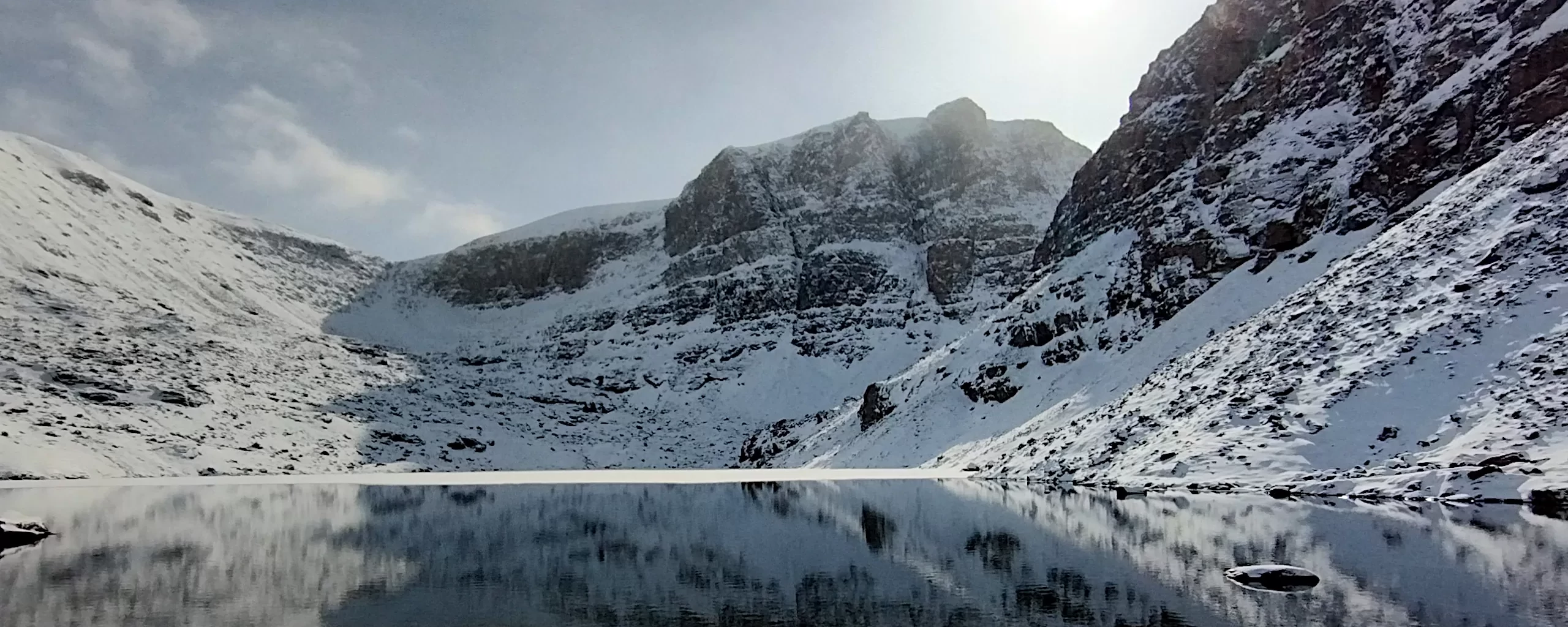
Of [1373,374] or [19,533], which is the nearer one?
[19,533]

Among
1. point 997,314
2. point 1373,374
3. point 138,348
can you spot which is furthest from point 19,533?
point 997,314

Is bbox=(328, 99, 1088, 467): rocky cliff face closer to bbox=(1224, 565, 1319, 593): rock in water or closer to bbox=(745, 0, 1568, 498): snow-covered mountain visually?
bbox=(745, 0, 1568, 498): snow-covered mountain

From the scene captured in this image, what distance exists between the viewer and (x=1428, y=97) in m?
49.6

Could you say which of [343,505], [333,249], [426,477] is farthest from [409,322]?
[343,505]

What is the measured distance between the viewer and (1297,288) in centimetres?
4450

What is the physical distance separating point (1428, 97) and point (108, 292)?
336 ft

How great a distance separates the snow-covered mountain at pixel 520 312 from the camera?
58594 millimetres

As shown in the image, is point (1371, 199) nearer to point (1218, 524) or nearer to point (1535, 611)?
point (1218, 524)

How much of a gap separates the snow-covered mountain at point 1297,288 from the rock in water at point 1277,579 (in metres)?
15.1

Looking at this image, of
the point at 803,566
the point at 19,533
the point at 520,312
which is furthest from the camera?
the point at 520,312

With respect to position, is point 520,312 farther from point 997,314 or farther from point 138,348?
point 997,314

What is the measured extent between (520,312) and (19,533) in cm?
11789

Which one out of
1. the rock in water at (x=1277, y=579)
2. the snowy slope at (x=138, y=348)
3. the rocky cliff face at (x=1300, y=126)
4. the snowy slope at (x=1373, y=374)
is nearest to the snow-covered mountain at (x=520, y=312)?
the snowy slope at (x=138, y=348)

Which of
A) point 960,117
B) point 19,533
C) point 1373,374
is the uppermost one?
point 960,117
